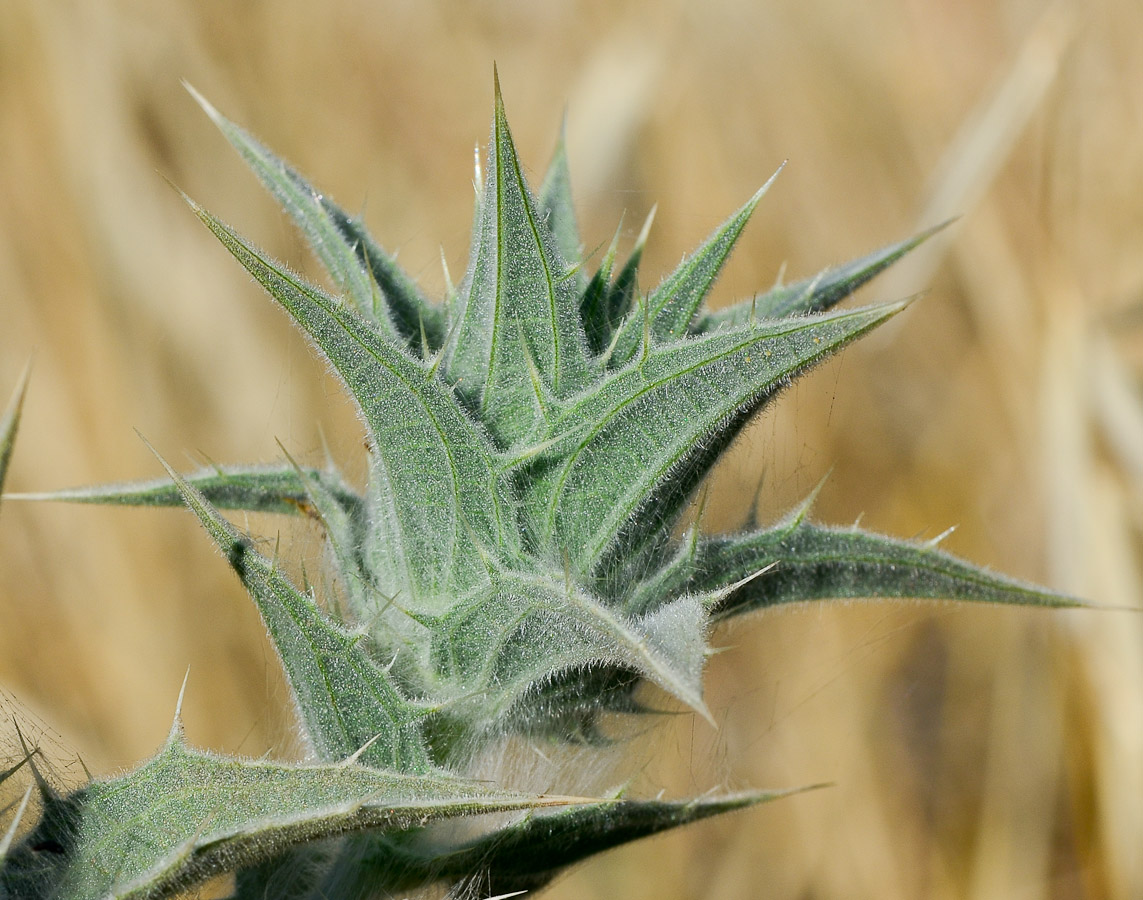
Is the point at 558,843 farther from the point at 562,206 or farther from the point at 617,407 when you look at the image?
the point at 562,206

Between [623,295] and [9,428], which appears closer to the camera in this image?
[9,428]

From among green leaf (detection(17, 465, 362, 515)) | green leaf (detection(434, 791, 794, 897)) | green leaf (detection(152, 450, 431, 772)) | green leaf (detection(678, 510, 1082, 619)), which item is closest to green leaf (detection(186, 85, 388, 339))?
green leaf (detection(17, 465, 362, 515))

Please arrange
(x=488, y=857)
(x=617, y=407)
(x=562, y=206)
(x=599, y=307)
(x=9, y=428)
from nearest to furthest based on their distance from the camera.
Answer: (x=9, y=428) → (x=617, y=407) → (x=488, y=857) → (x=599, y=307) → (x=562, y=206)

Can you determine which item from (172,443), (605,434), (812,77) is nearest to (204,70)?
(172,443)

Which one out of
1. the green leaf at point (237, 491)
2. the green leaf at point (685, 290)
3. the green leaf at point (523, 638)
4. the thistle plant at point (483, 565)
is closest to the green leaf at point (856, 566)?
the thistle plant at point (483, 565)

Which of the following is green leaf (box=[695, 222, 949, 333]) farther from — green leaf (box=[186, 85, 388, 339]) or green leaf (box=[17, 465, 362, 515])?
green leaf (box=[17, 465, 362, 515])

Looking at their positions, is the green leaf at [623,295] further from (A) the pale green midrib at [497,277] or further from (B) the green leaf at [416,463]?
(B) the green leaf at [416,463]

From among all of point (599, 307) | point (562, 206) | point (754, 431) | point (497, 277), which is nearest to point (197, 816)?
point (497, 277)

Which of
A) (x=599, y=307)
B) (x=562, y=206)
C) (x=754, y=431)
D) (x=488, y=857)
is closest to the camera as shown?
(x=488, y=857)
